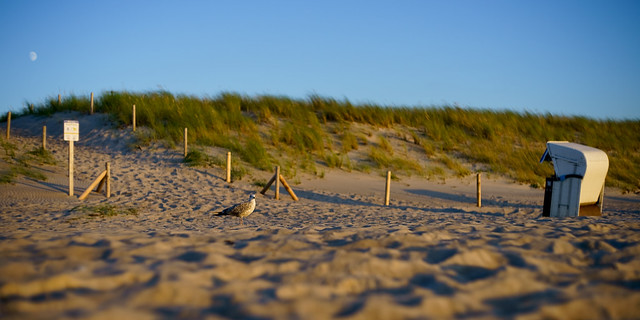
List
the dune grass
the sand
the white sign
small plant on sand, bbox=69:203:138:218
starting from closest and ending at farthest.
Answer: the sand
small plant on sand, bbox=69:203:138:218
the white sign
the dune grass

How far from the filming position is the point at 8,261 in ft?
11.1

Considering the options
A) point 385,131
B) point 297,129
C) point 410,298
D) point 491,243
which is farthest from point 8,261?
point 385,131

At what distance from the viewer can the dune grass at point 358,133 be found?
677 inches

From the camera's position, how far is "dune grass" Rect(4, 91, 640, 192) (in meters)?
17.2

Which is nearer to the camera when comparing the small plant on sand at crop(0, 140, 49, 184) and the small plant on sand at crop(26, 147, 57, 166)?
the small plant on sand at crop(0, 140, 49, 184)

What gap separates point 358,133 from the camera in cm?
1997

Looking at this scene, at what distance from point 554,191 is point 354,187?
21.6 feet

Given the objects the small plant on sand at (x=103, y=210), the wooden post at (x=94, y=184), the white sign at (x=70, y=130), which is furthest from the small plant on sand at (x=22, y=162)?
the small plant on sand at (x=103, y=210)

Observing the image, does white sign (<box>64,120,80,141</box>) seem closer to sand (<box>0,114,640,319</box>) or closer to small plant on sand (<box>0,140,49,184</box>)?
small plant on sand (<box>0,140,49,184</box>)

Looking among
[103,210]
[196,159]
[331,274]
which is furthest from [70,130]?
[331,274]

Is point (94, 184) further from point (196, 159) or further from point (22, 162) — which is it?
point (22, 162)

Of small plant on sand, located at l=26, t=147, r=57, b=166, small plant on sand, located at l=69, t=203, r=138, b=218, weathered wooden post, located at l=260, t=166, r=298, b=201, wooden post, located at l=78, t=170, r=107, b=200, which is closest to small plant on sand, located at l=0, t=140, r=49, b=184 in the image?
small plant on sand, located at l=26, t=147, r=57, b=166

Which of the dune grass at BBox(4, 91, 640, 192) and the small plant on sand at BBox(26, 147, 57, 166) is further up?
the dune grass at BBox(4, 91, 640, 192)

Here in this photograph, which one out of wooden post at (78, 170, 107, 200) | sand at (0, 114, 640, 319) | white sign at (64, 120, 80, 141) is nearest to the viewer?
sand at (0, 114, 640, 319)
